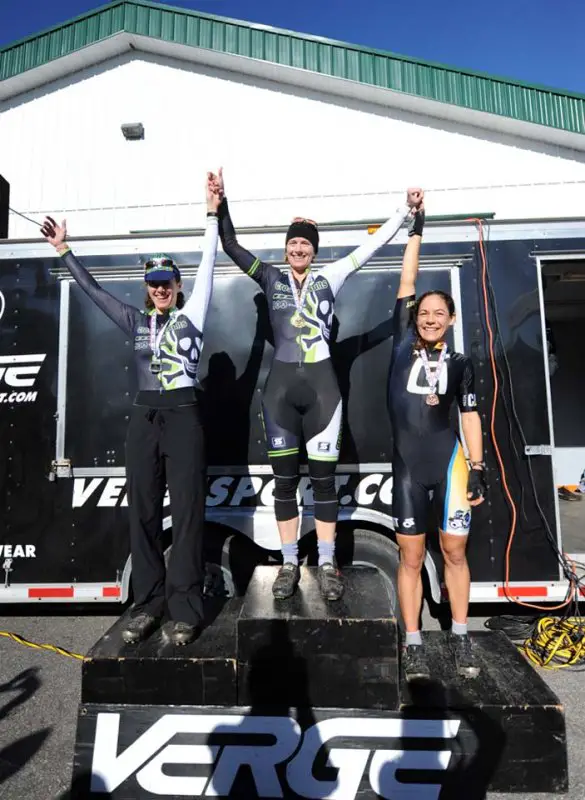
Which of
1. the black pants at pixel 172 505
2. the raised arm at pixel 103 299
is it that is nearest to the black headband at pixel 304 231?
the raised arm at pixel 103 299

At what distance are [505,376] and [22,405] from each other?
11.6ft

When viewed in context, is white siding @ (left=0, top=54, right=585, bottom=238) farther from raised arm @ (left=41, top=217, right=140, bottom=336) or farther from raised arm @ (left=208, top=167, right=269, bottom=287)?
raised arm @ (left=41, top=217, right=140, bottom=336)

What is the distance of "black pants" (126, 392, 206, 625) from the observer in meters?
2.47

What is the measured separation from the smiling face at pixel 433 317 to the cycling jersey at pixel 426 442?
85 mm

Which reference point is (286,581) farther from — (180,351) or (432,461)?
(180,351)

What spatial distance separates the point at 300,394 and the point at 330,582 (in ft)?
3.44

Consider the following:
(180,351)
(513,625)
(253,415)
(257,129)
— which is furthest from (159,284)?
(257,129)

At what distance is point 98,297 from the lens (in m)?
2.83

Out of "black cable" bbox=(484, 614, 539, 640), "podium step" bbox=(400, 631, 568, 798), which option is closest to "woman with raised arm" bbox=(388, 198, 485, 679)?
"podium step" bbox=(400, 631, 568, 798)

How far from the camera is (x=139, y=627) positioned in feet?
8.04

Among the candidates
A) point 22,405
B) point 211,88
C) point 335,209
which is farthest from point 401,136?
point 22,405

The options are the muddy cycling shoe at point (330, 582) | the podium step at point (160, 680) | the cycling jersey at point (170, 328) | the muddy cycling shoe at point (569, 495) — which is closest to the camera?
the podium step at point (160, 680)

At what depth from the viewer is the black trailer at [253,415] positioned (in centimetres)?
332

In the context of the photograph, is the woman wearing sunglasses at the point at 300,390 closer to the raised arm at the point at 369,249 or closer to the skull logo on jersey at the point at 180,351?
the raised arm at the point at 369,249
